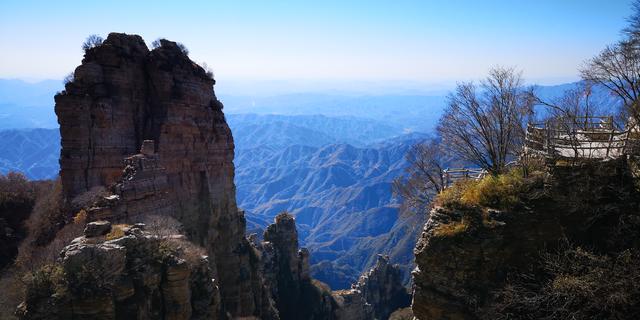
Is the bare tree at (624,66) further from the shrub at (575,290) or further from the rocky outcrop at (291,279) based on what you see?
the rocky outcrop at (291,279)

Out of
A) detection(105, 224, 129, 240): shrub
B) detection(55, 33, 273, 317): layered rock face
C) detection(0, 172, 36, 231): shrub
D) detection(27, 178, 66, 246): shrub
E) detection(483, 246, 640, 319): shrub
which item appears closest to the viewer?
detection(483, 246, 640, 319): shrub

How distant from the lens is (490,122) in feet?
71.6

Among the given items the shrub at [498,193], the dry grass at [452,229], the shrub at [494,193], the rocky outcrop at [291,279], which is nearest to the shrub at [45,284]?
the dry grass at [452,229]

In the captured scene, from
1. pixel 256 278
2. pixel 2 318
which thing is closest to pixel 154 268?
pixel 2 318

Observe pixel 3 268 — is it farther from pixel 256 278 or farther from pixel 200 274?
pixel 256 278

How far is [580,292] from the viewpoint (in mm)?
11445

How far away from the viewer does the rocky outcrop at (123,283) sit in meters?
14.9

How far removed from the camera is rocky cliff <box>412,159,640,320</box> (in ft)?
43.2

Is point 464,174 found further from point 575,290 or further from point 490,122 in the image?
point 575,290

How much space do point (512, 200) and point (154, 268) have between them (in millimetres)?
13226

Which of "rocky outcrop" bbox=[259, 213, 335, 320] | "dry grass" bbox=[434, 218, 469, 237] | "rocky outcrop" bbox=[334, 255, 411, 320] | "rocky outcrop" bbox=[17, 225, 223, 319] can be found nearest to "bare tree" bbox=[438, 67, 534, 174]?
"dry grass" bbox=[434, 218, 469, 237]

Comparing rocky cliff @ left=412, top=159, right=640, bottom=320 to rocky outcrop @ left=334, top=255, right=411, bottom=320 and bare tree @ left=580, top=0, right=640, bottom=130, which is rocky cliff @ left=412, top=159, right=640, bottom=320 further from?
rocky outcrop @ left=334, top=255, right=411, bottom=320

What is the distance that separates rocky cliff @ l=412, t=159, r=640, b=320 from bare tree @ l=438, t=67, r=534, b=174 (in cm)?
489

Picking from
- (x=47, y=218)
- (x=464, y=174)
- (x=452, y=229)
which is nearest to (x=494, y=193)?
(x=452, y=229)
